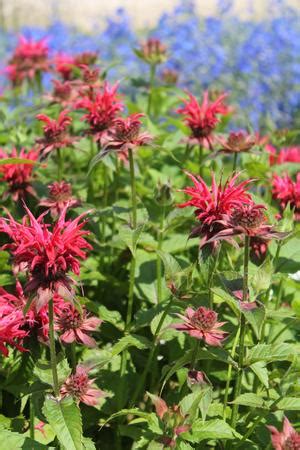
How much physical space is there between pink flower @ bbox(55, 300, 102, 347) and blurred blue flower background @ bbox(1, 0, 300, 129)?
2988 millimetres

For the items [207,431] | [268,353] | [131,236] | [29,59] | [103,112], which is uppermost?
[29,59]

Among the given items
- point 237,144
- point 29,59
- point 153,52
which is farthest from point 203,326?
point 29,59

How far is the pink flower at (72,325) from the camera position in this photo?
1.32m

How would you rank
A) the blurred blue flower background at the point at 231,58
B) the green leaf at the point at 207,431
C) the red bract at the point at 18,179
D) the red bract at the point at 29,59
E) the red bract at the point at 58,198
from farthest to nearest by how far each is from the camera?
the blurred blue flower background at the point at 231,58 → the red bract at the point at 29,59 → the red bract at the point at 18,179 → the red bract at the point at 58,198 → the green leaf at the point at 207,431

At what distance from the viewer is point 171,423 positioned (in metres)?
1.18

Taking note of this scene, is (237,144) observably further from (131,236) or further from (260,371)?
(260,371)

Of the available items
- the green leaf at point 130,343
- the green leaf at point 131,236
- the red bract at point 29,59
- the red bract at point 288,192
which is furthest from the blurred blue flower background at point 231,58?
the green leaf at point 130,343

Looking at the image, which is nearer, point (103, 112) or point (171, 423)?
point (171, 423)

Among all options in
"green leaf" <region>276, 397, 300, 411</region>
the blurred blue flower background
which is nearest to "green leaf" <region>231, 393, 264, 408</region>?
"green leaf" <region>276, 397, 300, 411</region>

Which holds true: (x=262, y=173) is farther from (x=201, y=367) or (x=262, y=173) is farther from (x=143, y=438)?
(x=143, y=438)

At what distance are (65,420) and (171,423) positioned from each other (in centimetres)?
19

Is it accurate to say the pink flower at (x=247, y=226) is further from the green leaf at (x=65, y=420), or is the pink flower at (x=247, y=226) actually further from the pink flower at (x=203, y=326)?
the green leaf at (x=65, y=420)

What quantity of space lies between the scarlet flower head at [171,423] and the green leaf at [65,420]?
0.45ft

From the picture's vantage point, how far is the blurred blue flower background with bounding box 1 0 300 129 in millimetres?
4410
